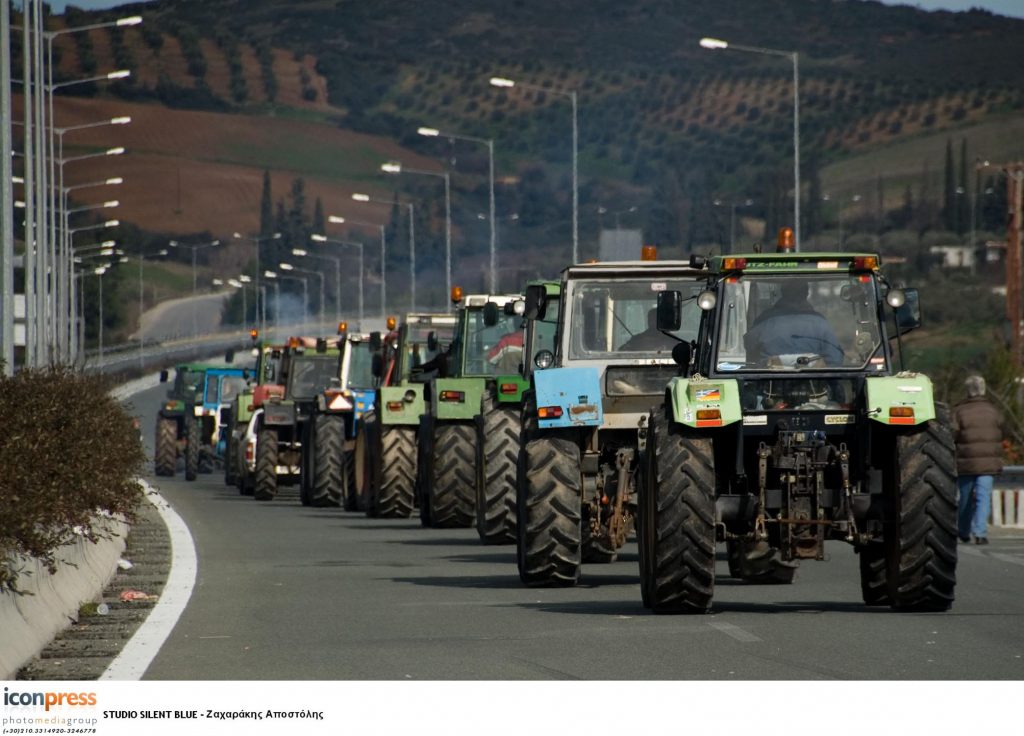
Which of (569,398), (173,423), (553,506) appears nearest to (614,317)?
(569,398)

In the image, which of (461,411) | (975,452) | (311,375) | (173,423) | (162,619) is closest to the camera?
(162,619)

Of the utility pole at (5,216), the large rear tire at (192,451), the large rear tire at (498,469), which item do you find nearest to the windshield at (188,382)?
the large rear tire at (192,451)

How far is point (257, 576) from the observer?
21344 mm

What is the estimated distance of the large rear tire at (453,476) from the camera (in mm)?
29141

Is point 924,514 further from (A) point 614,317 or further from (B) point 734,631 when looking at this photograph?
(A) point 614,317

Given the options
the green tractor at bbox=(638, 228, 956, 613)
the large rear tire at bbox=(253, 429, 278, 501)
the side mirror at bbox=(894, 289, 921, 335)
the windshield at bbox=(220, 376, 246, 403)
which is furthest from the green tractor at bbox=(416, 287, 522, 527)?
the windshield at bbox=(220, 376, 246, 403)

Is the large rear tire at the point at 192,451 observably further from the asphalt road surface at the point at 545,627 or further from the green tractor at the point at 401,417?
the asphalt road surface at the point at 545,627

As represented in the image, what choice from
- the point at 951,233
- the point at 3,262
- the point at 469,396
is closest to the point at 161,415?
the point at 3,262

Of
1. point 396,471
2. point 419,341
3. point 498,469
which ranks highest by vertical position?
point 419,341

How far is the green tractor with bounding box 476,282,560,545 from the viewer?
79.6 ft

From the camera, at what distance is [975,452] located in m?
27.6

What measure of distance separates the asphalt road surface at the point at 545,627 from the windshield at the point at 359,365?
611 inches

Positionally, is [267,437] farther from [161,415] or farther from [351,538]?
[161,415]

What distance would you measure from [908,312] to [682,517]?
233cm
